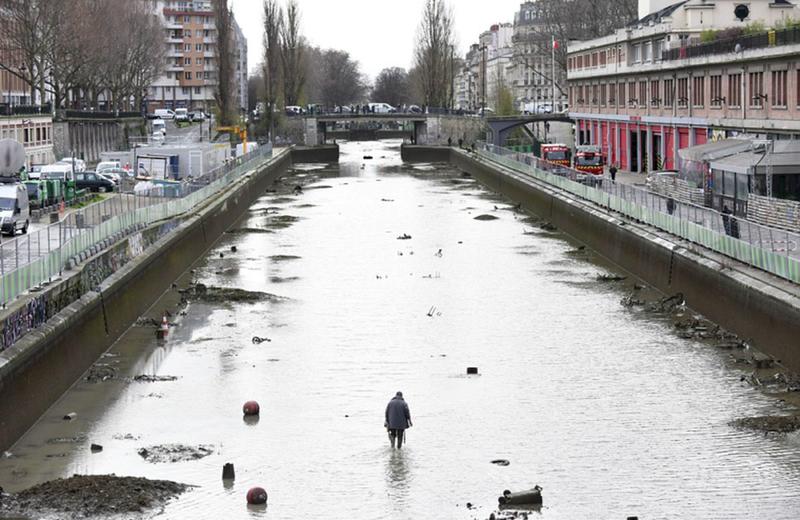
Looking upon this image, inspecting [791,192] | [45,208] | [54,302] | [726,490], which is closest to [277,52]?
[45,208]

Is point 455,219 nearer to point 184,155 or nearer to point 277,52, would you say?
point 184,155

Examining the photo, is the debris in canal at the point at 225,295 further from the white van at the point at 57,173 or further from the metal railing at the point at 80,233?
the white van at the point at 57,173

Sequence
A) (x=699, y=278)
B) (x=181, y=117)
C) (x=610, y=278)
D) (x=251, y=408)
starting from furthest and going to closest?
(x=181, y=117) < (x=610, y=278) < (x=699, y=278) < (x=251, y=408)

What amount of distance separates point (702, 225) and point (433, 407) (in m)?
15.0

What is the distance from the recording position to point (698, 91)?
72938mm

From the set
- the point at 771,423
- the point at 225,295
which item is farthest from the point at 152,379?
the point at 771,423

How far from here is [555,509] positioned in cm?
2303

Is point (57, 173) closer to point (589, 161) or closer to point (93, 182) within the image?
point (93, 182)

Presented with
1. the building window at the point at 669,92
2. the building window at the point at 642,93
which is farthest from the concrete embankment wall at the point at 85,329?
the building window at the point at 642,93

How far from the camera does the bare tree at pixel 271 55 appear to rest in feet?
464

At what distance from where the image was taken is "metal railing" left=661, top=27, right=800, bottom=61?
57.1 metres

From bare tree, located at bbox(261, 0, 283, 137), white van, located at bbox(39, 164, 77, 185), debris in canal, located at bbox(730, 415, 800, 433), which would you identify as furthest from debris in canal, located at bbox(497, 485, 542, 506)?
bare tree, located at bbox(261, 0, 283, 137)

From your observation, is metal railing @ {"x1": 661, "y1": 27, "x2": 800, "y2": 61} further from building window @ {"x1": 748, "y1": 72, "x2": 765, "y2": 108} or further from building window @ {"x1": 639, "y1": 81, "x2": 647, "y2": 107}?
building window @ {"x1": 639, "y1": 81, "x2": 647, "y2": 107}

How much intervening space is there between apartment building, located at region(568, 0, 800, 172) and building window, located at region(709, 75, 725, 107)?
46 millimetres
